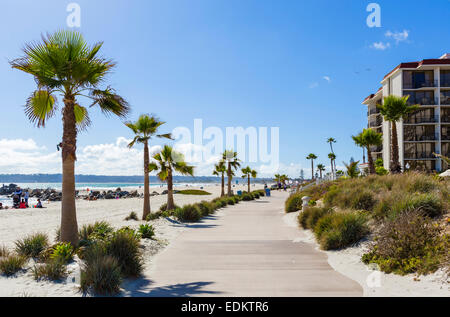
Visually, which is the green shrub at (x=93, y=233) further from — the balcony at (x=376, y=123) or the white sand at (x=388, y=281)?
the balcony at (x=376, y=123)

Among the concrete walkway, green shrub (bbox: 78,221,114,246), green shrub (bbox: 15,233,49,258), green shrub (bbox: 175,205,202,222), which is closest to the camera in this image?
the concrete walkway

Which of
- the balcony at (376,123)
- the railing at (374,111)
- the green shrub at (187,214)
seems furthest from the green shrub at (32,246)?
the railing at (374,111)

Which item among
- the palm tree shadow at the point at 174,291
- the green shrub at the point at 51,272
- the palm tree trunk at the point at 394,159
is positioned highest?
the palm tree trunk at the point at 394,159

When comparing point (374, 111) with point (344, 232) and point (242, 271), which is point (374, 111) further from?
point (242, 271)

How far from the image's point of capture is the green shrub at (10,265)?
22.2 ft

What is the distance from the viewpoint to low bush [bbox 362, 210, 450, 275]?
6652mm

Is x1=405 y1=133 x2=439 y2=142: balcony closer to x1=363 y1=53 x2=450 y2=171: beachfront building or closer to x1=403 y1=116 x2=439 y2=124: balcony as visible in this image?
x1=363 y1=53 x2=450 y2=171: beachfront building

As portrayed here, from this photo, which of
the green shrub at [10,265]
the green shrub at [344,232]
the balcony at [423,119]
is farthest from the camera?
the balcony at [423,119]

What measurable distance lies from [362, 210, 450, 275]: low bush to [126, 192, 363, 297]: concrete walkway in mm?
1107

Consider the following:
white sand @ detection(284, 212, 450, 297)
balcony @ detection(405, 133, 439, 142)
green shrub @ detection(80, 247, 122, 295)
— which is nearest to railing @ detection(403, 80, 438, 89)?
balcony @ detection(405, 133, 439, 142)

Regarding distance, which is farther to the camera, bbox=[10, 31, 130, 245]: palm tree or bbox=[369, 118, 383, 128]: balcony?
bbox=[369, 118, 383, 128]: balcony

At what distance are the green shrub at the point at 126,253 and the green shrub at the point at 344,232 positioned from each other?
529 cm

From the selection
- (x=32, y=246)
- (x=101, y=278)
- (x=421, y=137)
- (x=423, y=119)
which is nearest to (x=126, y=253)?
(x=101, y=278)
